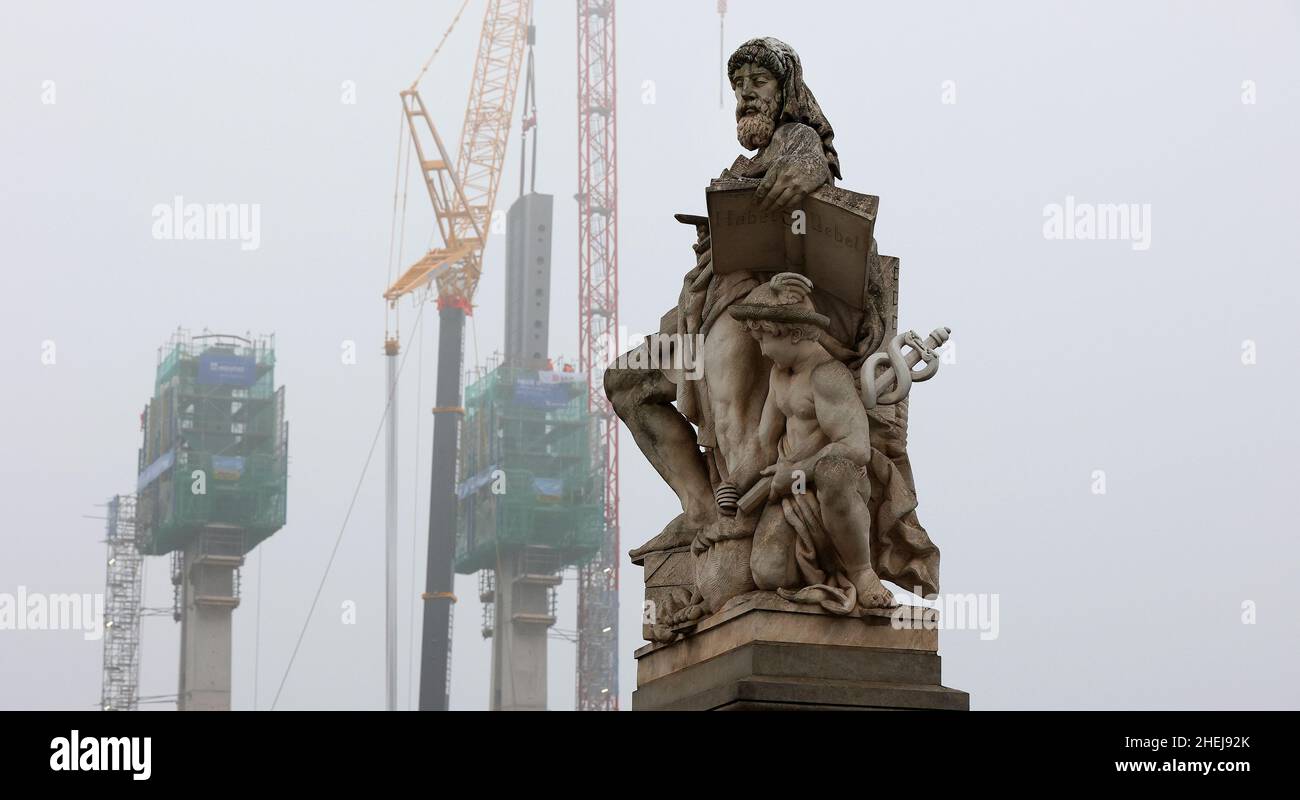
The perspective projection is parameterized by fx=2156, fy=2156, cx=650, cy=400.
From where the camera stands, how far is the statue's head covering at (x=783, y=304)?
45.3 feet

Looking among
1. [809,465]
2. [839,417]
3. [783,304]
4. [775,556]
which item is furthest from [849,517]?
[783,304]

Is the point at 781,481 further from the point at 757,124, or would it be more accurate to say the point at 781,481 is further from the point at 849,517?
the point at 757,124

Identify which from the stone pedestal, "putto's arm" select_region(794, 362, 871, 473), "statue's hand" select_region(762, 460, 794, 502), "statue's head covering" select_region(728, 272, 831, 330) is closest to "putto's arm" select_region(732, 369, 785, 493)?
"statue's hand" select_region(762, 460, 794, 502)

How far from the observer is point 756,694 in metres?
13.0

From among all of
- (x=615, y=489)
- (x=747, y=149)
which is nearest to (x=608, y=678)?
(x=615, y=489)

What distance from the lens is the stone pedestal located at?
515 inches

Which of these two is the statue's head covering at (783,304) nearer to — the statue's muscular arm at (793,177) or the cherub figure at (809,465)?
the cherub figure at (809,465)

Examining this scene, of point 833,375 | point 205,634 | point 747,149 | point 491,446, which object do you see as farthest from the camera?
point 491,446

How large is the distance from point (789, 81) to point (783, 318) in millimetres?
1892

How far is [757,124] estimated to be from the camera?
14578 millimetres

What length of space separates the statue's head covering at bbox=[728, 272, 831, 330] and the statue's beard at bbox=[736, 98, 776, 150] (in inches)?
42.5

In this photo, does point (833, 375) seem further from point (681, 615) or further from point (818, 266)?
point (681, 615)

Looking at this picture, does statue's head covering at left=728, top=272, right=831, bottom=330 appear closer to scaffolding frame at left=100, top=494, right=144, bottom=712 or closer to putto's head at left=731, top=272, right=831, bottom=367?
putto's head at left=731, top=272, right=831, bottom=367

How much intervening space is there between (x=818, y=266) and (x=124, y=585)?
6373 inches
